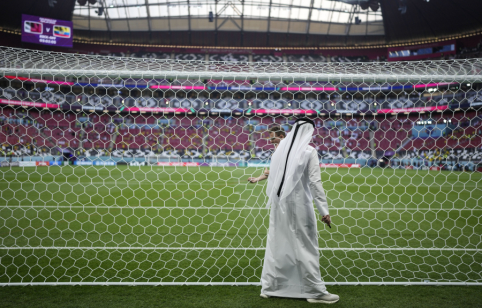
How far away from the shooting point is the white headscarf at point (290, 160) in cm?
273

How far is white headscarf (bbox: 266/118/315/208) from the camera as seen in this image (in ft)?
8.96

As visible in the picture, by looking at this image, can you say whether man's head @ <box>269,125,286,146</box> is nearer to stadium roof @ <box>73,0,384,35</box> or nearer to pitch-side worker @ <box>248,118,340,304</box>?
pitch-side worker @ <box>248,118,340,304</box>

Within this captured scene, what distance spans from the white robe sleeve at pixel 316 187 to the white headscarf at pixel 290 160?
0.06 m

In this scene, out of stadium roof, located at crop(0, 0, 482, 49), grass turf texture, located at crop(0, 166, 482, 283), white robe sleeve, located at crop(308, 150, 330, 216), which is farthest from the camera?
stadium roof, located at crop(0, 0, 482, 49)

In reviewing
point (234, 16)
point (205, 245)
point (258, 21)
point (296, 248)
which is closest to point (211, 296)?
point (296, 248)

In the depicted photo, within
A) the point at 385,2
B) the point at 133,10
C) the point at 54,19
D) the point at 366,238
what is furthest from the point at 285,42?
the point at 366,238

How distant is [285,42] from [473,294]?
37.0m

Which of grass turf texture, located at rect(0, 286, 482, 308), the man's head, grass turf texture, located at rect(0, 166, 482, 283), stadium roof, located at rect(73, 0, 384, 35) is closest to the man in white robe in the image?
grass turf texture, located at rect(0, 286, 482, 308)

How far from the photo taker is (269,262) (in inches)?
109

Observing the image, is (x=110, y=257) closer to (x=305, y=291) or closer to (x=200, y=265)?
(x=200, y=265)

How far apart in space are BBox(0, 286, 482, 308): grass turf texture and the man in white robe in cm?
14

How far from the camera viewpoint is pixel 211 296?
286 centimetres

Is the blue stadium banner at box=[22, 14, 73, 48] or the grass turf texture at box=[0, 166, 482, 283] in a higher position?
the blue stadium banner at box=[22, 14, 73, 48]

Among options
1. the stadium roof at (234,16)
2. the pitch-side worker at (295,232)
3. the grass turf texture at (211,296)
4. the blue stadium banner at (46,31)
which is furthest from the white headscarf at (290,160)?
the blue stadium banner at (46,31)
